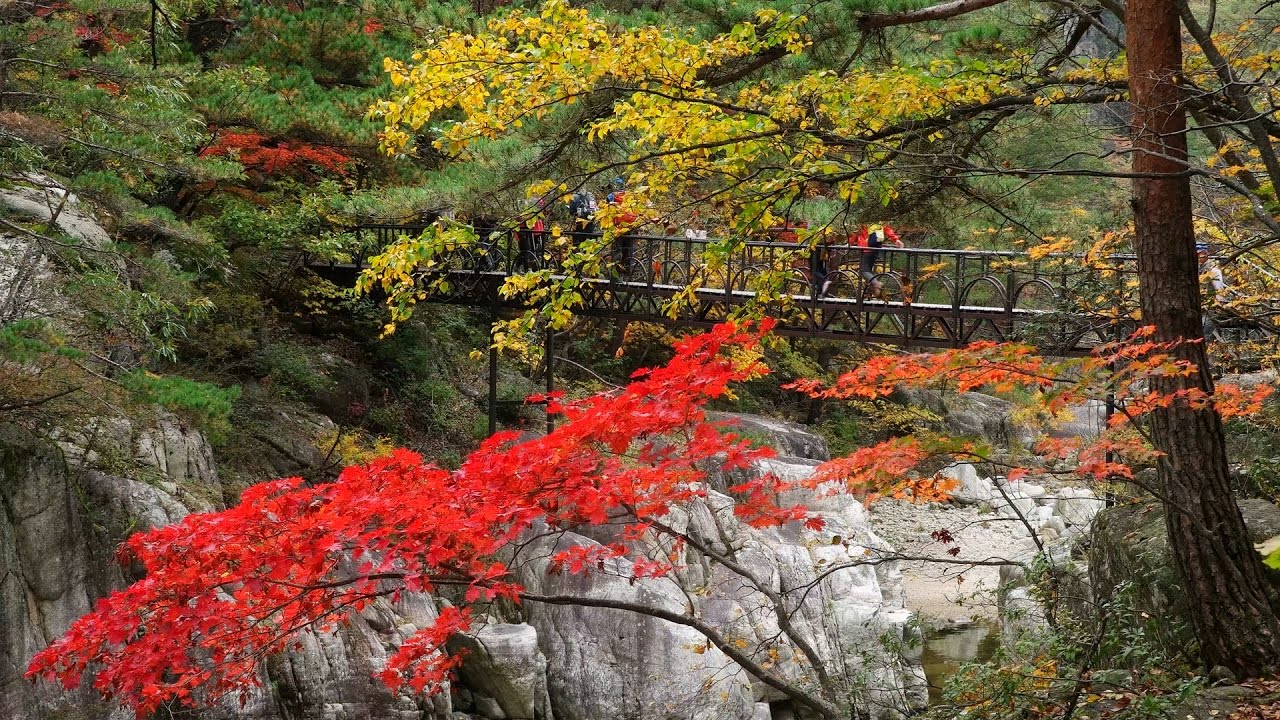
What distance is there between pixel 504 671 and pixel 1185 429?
5814mm

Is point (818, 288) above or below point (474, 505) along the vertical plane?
above

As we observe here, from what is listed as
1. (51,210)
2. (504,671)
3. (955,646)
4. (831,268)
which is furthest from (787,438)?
(51,210)

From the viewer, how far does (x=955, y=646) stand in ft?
40.9

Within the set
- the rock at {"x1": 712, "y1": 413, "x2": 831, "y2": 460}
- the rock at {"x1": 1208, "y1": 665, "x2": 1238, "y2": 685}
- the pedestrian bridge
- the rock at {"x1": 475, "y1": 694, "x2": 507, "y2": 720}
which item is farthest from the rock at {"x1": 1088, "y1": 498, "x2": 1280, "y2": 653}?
the rock at {"x1": 712, "y1": 413, "x2": 831, "y2": 460}

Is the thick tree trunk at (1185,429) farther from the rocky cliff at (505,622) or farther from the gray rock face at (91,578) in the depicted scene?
the gray rock face at (91,578)

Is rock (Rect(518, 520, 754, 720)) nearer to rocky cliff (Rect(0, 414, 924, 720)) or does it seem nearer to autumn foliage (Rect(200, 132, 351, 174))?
rocky cliff (Rect(0, 414, 924, 720))

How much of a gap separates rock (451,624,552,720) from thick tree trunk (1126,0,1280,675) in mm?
5485

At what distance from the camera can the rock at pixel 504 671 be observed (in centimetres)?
812

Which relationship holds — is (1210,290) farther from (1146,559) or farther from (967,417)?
(967,417)

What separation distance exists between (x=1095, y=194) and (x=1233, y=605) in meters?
17.4

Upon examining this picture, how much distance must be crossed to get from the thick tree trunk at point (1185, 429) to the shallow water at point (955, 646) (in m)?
7.55

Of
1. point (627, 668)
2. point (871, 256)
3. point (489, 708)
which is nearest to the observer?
point (489, 708)

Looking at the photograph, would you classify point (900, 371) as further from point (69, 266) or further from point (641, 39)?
point (69, 266)

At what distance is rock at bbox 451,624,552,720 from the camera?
8125mm
